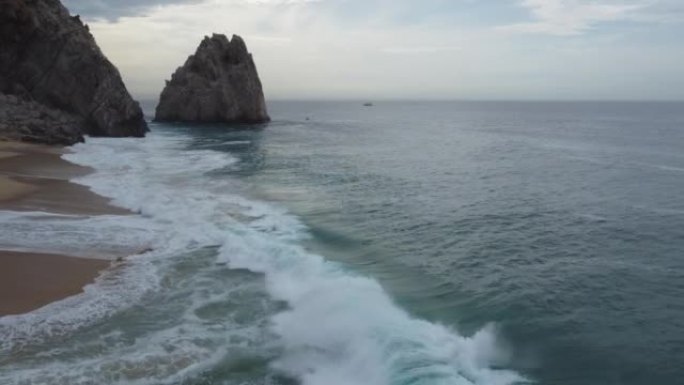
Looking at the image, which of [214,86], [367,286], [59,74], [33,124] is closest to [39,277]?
[367,286]

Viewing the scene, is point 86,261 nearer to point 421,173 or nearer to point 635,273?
point 635,273

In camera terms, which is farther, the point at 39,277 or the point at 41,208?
the point at 41,208

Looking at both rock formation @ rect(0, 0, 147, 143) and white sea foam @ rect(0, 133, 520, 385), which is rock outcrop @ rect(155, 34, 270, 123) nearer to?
rock formation @ rect(0, 0, 147, 143)

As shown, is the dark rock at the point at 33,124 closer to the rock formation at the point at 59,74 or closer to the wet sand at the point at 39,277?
the rock formation at the point at 59,74

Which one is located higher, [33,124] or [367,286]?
[33,124]

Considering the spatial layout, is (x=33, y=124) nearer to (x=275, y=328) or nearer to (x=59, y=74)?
(x=59, y=74)
